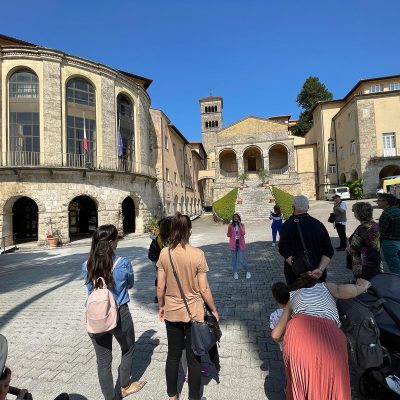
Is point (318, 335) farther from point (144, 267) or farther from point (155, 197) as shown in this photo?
point (155, 197)

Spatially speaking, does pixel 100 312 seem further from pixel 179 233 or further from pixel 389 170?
pixel 389 170

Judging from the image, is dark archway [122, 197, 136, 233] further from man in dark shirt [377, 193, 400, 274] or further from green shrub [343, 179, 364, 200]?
green shrub [343, 179, 364, 200]

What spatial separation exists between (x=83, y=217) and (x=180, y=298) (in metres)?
22.1

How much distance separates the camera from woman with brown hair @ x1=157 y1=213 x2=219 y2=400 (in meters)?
2.47

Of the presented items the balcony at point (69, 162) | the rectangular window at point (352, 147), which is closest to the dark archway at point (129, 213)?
the balcony at point (69, 162)

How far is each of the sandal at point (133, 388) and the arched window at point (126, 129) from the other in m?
Result: 18.5

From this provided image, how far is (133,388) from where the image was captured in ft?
9.33

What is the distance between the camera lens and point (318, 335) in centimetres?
176

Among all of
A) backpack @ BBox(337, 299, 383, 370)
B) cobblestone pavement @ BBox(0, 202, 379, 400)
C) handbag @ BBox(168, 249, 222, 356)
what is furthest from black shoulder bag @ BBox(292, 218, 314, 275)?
handbag @ BBox(168, 249, 222, 356)

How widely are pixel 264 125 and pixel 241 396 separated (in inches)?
1512

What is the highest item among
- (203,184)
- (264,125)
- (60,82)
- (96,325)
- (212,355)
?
(264,125)

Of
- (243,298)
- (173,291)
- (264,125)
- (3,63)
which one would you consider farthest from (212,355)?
(264,125)

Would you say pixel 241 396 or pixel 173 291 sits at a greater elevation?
pixel 173 291

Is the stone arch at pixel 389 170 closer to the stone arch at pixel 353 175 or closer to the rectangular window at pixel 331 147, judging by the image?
the stone arch at pixel 353 175
